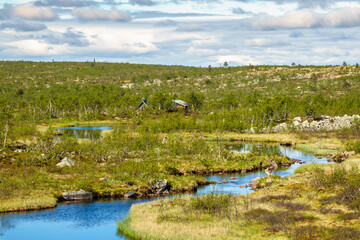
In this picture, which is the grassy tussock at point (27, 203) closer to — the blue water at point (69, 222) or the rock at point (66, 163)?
the blue water at point (69, 222)

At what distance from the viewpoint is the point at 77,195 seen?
168 ft

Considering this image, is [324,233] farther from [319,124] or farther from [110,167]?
[319,124]

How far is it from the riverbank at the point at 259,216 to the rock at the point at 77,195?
9227mm

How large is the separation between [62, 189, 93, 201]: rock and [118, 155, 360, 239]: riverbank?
9.23 meters

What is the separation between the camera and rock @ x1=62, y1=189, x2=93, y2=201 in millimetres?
50656

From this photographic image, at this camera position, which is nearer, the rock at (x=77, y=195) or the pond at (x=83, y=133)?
the rock at (x=77, y=195)

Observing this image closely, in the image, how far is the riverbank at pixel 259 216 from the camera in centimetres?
3400

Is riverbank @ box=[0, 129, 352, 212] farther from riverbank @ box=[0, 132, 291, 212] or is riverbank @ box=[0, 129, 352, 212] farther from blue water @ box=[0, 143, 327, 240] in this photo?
blue water @ box=[0, 143, 327, 240]

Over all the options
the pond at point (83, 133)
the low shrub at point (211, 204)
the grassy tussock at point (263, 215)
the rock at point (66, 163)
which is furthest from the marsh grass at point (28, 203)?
the pond at point (83, 133)

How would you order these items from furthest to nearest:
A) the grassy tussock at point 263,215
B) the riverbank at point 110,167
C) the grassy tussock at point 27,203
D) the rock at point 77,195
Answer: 1. the riverbank at point 110,167
2. the rock at point 77,195
3. the grassy tussock at point 27,203
4. the grassy tussock at point 263,215

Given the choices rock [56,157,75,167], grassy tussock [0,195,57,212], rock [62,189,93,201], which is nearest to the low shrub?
rock [62,189,93,201]

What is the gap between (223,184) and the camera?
60.2 m

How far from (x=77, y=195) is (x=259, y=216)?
2369 centimetres

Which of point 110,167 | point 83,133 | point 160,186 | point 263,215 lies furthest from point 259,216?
point 83,133
